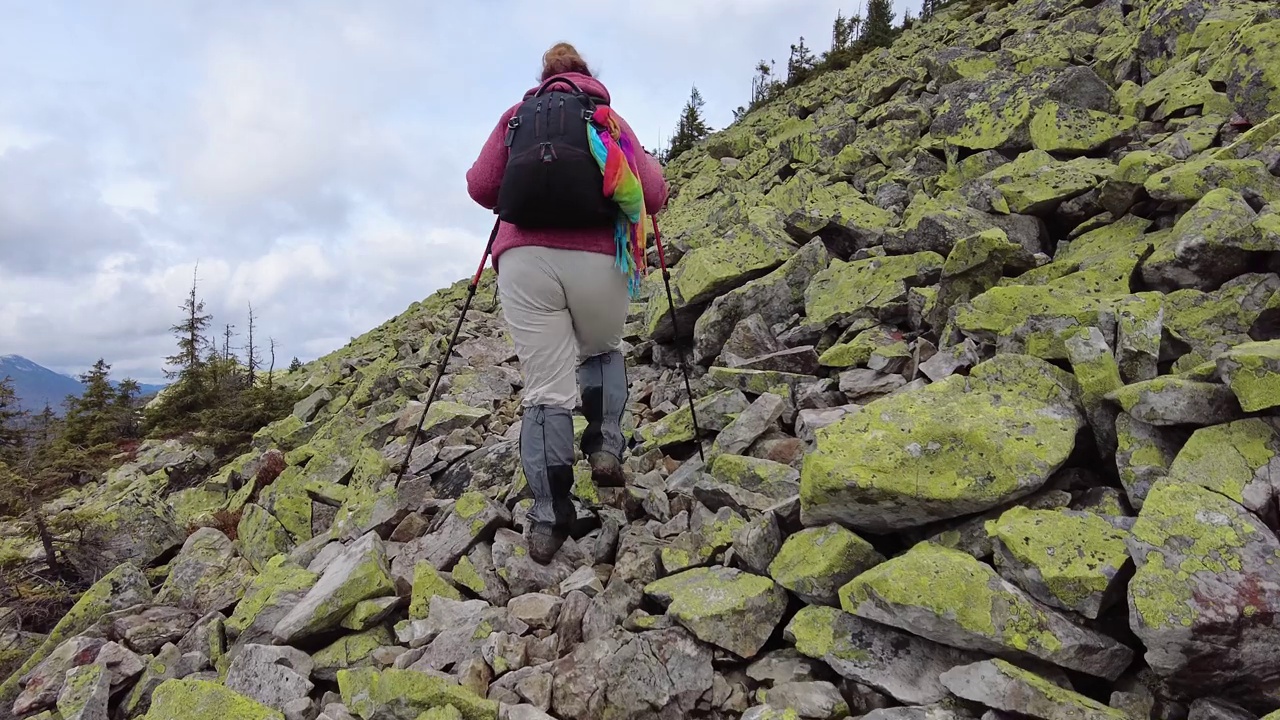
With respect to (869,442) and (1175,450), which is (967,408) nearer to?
(869,442)

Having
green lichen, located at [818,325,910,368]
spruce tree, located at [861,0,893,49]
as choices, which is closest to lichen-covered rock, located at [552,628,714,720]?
green lichen, located at [818,325,910,368]

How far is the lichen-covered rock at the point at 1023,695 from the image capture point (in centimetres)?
261

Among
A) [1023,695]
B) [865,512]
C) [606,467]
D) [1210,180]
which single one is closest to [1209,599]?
[1023,695]

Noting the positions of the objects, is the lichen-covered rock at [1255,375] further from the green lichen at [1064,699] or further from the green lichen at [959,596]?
the green lichen at [1064,699]

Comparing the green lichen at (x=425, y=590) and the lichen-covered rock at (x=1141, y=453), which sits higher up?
the lichen-covered rock at (x=1141, y=453)

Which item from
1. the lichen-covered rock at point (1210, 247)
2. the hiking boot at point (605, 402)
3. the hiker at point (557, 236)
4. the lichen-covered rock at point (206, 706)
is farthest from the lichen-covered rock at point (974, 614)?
the lichen-covered rock at point (1210, 247)

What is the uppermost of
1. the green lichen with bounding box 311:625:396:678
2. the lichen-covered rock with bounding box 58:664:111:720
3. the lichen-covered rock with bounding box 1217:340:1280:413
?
the lichen-covered rock with bounding box 1217:340:1280:413

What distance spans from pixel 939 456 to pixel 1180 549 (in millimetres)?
1078

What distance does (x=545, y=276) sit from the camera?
4.59 m

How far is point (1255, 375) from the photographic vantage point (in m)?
3.07

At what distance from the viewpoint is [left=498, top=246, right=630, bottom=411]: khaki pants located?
4590 millimetres

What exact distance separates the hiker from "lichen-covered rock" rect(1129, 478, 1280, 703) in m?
3.31

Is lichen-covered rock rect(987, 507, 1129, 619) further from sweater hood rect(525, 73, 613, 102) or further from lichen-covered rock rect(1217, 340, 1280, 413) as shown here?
sweater hood rect(525, 73, 613, 102)

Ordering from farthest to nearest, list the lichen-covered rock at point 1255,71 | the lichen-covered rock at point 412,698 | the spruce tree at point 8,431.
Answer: the spruce tree at point 8,431 → the lichen-covered rock at point 1255,71 → the lichen-covered rock at point 412,698
